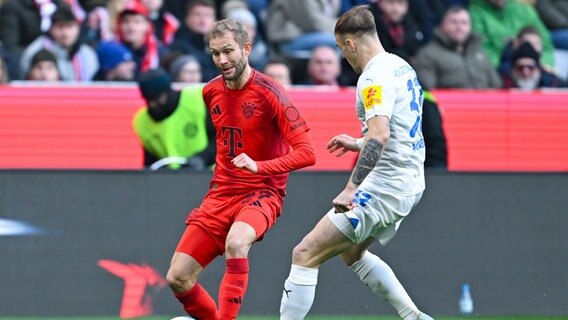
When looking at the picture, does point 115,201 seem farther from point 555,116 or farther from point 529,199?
point 555,116

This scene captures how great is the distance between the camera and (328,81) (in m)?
13.2

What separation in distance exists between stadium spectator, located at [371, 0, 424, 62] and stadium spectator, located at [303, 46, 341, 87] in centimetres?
82

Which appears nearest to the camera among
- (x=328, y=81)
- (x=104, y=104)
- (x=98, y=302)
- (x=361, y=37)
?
(x=361, y=37)

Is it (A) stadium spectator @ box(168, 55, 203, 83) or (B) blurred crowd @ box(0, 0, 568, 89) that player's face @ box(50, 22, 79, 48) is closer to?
(B) blurred crowd @ box(0, 0, 568, 89)

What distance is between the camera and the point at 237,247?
763cm

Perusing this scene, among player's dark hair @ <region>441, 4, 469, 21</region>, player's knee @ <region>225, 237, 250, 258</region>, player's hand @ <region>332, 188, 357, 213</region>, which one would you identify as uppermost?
player's dark hair @ <region>441, 4, 469, 21</region>

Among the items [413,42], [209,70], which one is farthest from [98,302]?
[413,42]

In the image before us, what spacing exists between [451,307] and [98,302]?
267 centimetres

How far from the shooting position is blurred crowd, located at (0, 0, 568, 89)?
43.1ft

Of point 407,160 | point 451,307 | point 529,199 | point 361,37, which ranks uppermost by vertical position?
point 361,37

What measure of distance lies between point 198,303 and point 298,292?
0.70m

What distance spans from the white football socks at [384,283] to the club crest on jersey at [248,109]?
116 cm

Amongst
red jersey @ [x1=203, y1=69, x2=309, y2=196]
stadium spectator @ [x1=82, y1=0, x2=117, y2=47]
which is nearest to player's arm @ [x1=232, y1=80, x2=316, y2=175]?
red jersey @ [x1=203, y1=69, x2=309, y2=196]

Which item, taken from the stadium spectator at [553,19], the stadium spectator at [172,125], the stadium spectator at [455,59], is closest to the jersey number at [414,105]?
the stadium spectator at [172,125]
